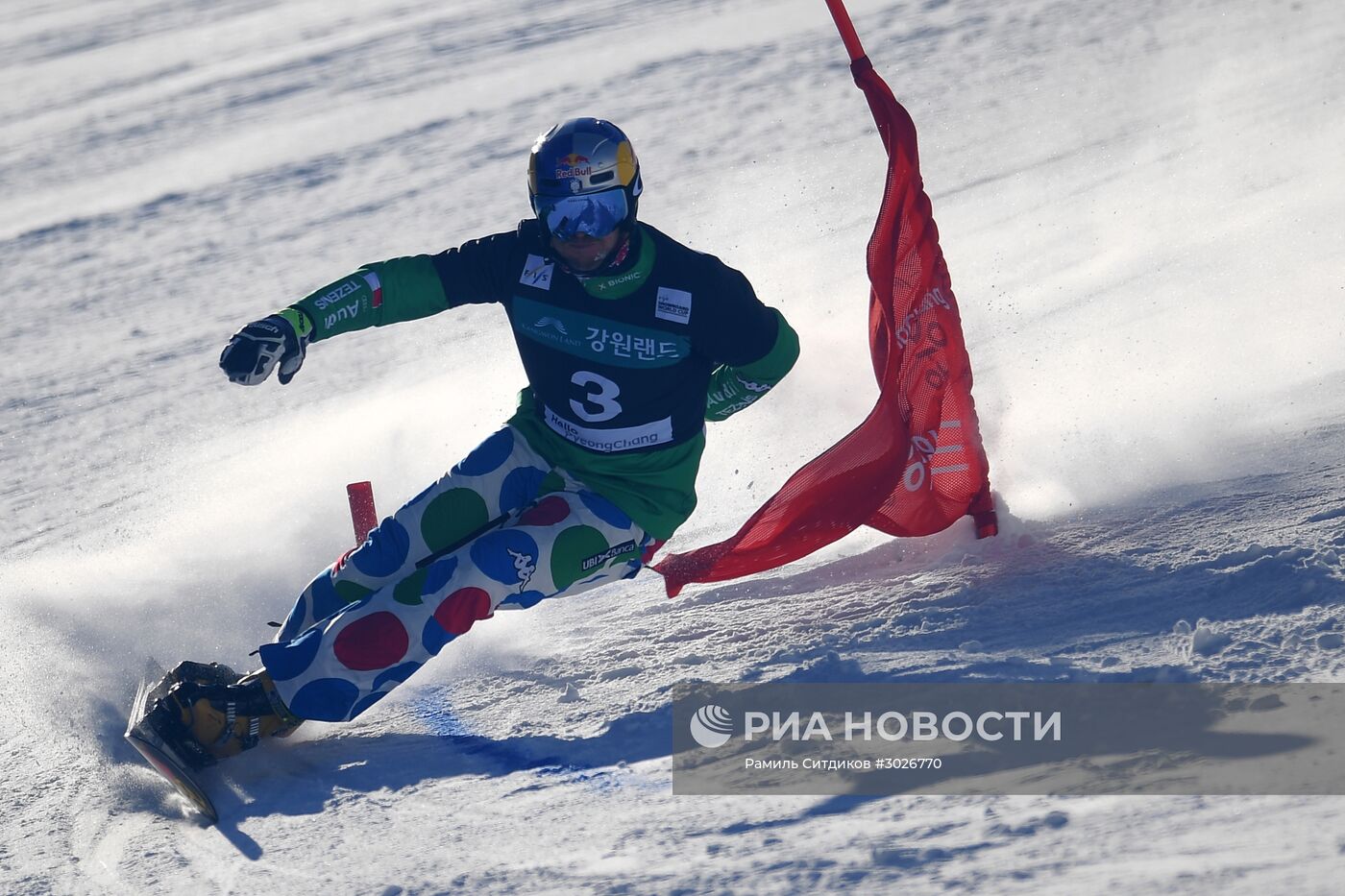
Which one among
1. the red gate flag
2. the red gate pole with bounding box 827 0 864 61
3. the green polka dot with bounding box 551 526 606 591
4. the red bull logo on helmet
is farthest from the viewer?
the red gate pole with bounding box 827 0 864 61

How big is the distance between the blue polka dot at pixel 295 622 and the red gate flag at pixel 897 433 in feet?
3.78

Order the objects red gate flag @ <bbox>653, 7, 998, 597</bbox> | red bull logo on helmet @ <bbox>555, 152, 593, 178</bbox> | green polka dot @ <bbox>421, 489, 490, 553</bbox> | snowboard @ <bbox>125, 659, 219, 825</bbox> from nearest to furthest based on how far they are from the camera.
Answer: snowboard @ <bbox>125, 659, 219, 825</bbox>
red bull logo on helmet @ <bbox>555, 152, 593, 178</bbox>
green polka dot @ <bbox>421, 489, 490, 553</bbox>
red gate flag @ <bbox>653, 7, 998, 597</bbox>

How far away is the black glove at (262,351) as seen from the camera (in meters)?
4.10

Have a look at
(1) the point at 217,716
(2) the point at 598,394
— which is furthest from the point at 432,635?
(2) the point at 598,394

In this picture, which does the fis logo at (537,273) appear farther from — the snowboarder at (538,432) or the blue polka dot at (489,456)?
the blue polka dot at (489,456)

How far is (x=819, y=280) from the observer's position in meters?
8.12

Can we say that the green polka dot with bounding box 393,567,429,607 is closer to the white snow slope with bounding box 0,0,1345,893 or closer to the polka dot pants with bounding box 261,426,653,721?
the polka dot pants with bounding box 261,426,653,721

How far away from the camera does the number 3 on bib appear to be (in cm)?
444

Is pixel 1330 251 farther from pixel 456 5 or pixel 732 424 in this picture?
pixel 456 5

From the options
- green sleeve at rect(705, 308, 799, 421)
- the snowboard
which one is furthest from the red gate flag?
the snowboard

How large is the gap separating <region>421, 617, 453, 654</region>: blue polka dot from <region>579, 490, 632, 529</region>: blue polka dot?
1.94 feet

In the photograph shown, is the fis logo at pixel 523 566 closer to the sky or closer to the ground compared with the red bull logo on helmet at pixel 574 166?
closer to the ground

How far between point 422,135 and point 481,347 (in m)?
4.27

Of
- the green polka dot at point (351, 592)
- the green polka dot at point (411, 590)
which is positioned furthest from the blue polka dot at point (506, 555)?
the green polka dot at point (351, 592)
